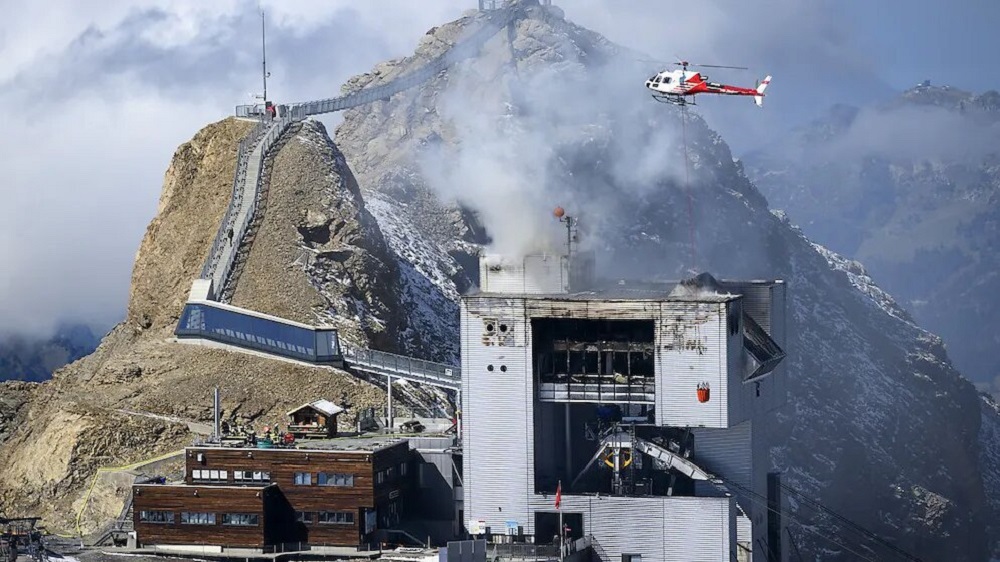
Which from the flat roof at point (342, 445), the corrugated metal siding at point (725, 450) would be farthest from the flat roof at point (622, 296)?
the flat roof at point (342, 445)

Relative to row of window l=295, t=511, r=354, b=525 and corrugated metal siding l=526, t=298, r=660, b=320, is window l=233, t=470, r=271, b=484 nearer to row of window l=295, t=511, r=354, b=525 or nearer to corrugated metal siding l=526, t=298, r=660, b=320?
row of window l=295, t=511, r=354, b=525

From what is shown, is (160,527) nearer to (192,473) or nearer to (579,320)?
(192,473)

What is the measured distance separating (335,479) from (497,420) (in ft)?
33.1

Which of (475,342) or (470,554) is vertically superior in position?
(475,342)

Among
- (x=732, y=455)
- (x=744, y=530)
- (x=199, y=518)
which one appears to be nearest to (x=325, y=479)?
(x=199, y=518)

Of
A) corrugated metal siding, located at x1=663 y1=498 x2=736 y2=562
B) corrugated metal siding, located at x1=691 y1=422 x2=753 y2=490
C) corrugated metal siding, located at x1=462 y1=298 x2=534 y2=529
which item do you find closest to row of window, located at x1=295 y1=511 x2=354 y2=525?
corrugated metal siding, located at x1=462 y1=298 x2=534 y2=529

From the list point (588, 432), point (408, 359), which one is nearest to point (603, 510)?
point (588, 432)

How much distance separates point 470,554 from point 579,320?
Answer: 643 inches

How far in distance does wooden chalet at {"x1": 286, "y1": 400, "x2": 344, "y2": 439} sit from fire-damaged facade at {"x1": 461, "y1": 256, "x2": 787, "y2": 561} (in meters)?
12.7

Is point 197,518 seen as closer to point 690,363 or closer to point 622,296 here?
point 622,296

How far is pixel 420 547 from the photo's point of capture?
504 feet

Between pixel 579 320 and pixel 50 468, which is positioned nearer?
pixel 579 320

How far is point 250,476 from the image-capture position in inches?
6063

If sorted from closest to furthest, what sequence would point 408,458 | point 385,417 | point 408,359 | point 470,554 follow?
point 470,554, point 408,458, point 385,417, point 408,359
